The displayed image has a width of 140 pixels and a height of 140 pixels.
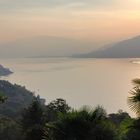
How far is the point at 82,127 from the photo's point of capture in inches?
189

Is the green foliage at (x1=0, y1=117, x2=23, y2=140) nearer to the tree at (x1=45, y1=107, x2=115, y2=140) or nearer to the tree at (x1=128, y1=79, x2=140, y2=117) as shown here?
Result: the tree at (x1=45, y1=107, x2=115, y2=140)

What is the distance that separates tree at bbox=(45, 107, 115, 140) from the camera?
4.80 metres

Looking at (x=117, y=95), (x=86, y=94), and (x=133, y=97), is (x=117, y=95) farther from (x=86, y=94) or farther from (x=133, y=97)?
(x=133, y=97)

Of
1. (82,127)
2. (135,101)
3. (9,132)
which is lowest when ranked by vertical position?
(9,132)

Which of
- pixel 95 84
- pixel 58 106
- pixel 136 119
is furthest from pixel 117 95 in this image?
pixel 136 119

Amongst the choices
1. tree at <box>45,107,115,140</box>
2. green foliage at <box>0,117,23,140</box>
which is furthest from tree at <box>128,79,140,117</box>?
green foliage at <box>0,117,23,140</box>

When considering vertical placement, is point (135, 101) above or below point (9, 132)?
above

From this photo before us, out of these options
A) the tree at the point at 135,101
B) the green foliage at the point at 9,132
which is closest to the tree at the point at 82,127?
the tree at the point at 135,101

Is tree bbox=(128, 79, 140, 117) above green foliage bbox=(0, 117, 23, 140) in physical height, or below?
above

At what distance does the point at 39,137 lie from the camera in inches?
379

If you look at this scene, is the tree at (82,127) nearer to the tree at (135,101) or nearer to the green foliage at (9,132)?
the tree at (135,101)

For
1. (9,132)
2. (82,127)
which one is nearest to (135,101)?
(82,127)

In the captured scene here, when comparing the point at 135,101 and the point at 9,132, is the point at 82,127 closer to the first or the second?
the point at 135,101

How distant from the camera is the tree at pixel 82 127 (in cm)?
480
